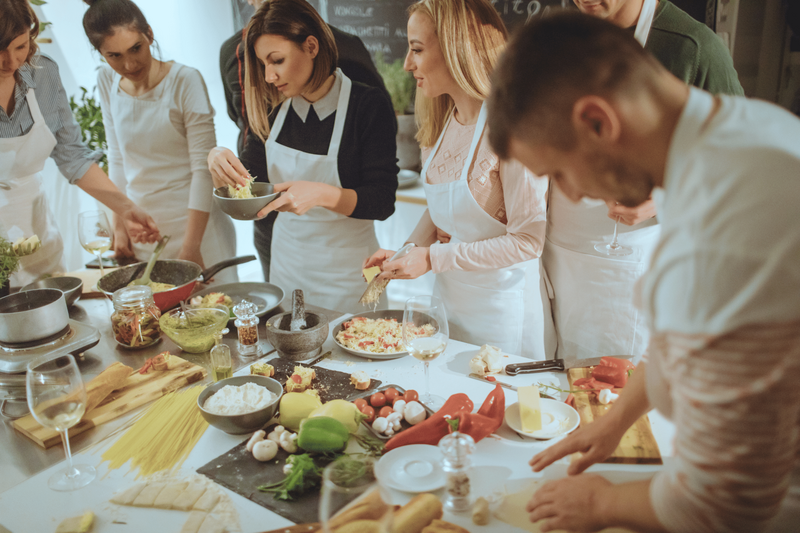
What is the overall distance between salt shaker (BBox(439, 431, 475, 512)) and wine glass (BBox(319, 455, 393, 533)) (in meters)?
0.24

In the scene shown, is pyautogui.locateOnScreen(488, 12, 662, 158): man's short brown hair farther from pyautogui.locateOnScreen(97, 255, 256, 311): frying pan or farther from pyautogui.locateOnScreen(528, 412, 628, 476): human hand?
pyautogui.locateOnScreen(97, 255, 256, 311): frying pan

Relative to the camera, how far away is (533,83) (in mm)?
719

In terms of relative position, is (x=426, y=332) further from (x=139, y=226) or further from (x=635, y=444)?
(x=139, y=226)

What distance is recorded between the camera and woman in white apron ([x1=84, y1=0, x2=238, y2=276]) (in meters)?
2.51

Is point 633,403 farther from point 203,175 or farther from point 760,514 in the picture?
point 203,175

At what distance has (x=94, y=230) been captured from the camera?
224 centimetres

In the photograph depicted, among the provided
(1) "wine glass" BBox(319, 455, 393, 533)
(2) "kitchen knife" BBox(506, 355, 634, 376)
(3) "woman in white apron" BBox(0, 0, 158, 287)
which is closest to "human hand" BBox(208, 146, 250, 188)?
(3) "woman in white apron" BBox(0, 0, 158, 287)

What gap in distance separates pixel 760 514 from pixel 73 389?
1.25m

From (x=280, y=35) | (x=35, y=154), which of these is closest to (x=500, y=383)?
(x=280, y=35)

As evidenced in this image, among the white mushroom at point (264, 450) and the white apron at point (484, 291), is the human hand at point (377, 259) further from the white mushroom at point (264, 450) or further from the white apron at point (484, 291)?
the white mushroom at point (264, 450)

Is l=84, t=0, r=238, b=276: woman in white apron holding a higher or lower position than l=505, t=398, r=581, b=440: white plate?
higher

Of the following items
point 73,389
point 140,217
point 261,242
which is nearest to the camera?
point 73,389

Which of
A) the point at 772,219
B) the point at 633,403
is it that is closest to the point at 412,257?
the point at 633,403

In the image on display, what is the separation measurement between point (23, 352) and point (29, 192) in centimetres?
135
